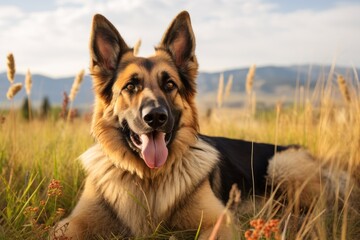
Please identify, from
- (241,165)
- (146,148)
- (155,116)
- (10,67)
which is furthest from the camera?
(10,67)

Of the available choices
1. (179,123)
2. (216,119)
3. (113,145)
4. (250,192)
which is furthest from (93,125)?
(216,119)

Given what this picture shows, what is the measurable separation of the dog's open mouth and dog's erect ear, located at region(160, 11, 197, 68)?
2.78ft

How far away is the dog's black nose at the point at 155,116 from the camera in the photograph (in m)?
3.32

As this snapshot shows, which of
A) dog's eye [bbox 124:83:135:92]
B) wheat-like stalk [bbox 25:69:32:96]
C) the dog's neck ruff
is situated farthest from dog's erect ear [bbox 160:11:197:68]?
wheat-like stalk [bbox 25:69:32:96]

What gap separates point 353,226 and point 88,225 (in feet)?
7.21

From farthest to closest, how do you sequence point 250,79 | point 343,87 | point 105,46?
point 250,79 < point 343,87 < point 105,46

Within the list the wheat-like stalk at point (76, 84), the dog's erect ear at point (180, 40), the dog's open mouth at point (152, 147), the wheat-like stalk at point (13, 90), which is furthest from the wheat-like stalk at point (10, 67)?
the dog's open mouth at point (152, 147)

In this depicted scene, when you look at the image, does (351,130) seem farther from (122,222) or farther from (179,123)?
(122,222)

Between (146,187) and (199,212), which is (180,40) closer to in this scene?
(146,187)

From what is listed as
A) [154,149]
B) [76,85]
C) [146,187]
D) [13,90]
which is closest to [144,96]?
[154,149]

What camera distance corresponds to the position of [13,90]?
192 inches

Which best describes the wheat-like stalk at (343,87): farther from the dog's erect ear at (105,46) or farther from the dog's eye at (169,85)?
the dog's erect ear at (105,46)

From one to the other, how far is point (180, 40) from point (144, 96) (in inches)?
31.8

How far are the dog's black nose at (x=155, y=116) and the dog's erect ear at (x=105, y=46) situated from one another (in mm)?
822
